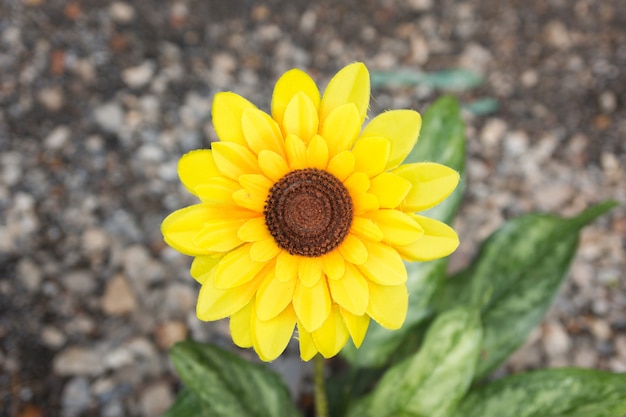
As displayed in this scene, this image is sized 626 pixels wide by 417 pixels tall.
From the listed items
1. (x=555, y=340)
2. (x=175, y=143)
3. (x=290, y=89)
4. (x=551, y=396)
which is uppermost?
(x=175, y=143)

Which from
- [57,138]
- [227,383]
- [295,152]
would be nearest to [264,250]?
[295,152]

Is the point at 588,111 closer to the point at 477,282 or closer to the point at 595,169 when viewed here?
the point at 595,169

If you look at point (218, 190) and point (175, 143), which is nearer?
point (218, 190)

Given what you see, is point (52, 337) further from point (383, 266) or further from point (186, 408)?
point (383, 266)

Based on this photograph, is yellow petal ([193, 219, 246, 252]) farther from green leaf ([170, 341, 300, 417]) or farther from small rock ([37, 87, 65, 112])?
small rock ([37, 87, 65, 112])

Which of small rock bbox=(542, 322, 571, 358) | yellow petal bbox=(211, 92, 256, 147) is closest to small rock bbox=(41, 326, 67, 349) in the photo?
yellow petal bbox=(211, 92, 256, 147)

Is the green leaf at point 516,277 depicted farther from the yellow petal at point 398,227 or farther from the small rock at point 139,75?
the small rock at point 139,75
